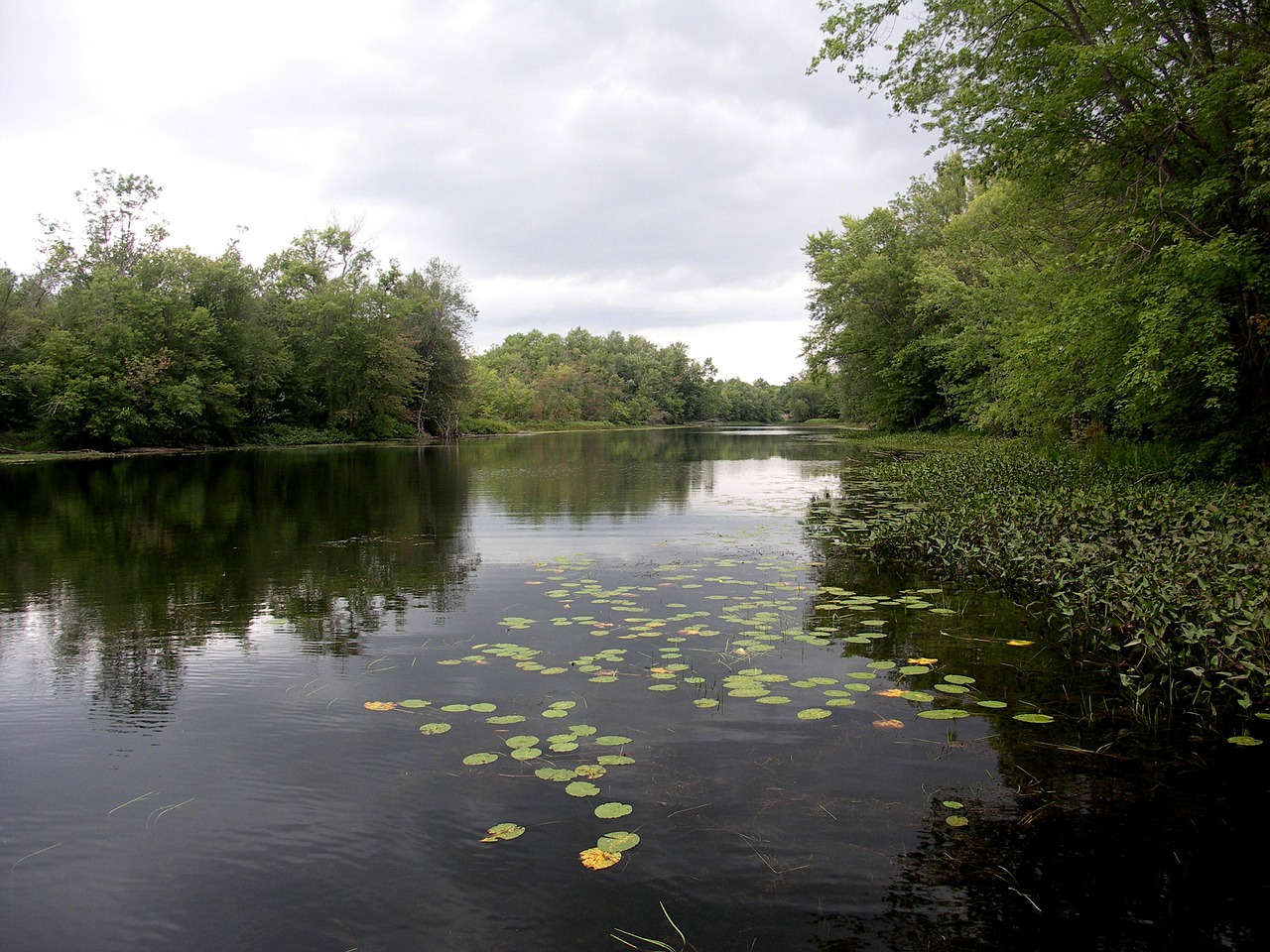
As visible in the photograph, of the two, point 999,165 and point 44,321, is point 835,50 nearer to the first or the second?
point 999,165

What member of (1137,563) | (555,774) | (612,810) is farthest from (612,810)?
(1137,563)

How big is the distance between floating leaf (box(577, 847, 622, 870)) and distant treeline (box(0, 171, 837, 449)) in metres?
42.3

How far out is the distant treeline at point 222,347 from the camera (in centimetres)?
3769

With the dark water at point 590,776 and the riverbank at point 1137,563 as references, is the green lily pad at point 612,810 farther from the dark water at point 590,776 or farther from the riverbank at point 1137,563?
the riverbank at point 1137,563

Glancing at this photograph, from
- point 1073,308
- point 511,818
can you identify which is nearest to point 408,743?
point 511,818

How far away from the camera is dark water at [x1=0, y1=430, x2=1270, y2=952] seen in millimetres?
3039

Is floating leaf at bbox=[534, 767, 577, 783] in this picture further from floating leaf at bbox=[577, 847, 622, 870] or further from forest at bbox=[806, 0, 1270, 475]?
forest at bbox=[806, 0, 1270, 475]

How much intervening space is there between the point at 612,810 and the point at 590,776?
0.37 m

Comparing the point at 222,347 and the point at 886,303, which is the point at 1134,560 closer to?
the point at 886,303

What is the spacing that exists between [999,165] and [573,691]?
37.0ft

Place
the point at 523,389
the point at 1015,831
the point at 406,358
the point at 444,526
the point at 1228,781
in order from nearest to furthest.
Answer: the point at 1015,831 → the point at 1228,781 → the point at 444,526 → the point at 406,358 → the point at 523,389

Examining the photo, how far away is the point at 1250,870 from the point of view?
10.6 ft

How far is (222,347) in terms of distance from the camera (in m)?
44.0

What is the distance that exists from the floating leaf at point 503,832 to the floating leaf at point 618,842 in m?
0.40
